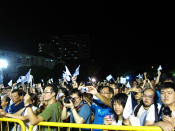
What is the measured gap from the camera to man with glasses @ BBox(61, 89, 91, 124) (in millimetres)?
5016

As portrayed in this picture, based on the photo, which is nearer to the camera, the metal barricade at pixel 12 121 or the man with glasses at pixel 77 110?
the metal barricade at pixel 12 121

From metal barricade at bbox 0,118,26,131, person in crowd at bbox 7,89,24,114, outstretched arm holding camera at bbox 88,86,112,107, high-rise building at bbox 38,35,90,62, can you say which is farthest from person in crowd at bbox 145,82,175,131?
high-rise building at bbox 38,35,90,62

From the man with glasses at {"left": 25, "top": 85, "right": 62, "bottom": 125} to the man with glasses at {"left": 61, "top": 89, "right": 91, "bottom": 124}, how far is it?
150mm

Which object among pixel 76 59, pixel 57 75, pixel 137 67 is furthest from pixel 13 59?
pixel 137 67

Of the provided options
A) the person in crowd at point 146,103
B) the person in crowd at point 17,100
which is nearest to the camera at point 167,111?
the person in crowd at point 146,103

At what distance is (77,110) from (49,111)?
0.64 metres

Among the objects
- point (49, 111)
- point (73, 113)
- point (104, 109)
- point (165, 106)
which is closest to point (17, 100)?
point (49, 111)

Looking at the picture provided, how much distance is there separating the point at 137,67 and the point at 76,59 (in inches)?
702

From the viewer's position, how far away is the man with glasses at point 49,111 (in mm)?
4621

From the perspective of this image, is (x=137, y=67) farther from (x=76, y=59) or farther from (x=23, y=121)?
(x=23, y=121)

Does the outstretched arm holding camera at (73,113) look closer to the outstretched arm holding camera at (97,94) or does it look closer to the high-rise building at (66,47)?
the outstretched arm holding camera at (97,94)

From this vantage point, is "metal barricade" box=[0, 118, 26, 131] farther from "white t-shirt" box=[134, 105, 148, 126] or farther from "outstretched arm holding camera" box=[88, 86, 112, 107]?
"white t-shirt" box=[134, 105, 148, 126]

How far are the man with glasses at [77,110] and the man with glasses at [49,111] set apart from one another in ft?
0.49

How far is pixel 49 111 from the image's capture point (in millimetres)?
5148
